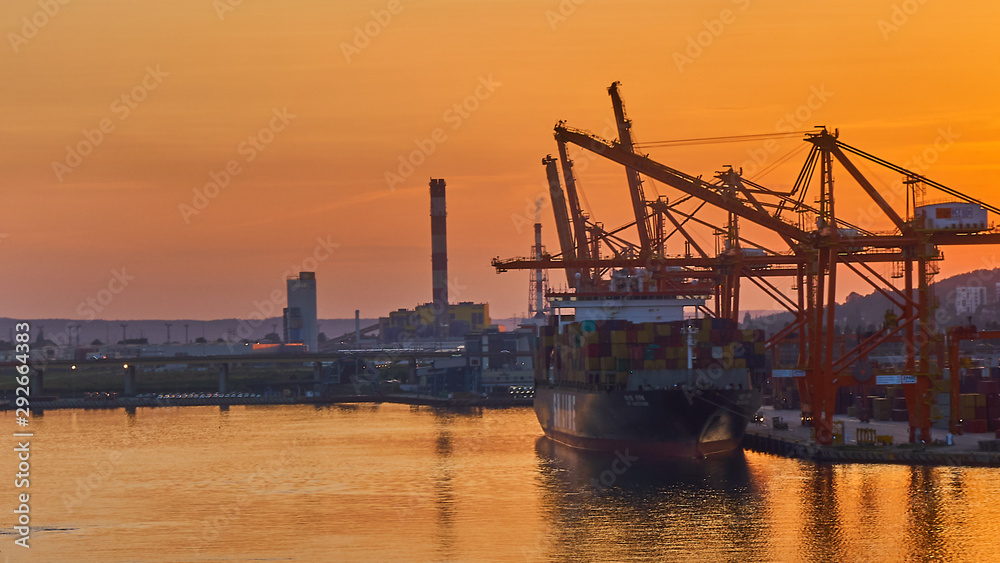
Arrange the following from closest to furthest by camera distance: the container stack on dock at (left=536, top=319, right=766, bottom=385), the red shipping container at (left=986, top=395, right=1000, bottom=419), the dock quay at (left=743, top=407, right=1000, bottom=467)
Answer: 1. the dock quay at (left=743, top=407, right=1000, bottom=467)
2. the container stack on dock at (left=536, top=319, right=766, bottom=385)
3. the red shipping container at (left=986, top=395, right=1000, bottom=419)

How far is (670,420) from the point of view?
66.9m

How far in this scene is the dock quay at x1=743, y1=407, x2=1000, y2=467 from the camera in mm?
60531

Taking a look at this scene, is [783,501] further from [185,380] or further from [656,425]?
[185,380]

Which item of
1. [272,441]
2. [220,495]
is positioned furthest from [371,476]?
[272,441]

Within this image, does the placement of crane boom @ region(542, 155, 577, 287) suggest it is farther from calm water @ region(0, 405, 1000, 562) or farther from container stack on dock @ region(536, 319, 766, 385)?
container stack on dock @ region(536, 319, 766, 385)

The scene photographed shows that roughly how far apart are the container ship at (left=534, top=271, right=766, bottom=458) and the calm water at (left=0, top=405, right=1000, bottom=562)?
1930 mm

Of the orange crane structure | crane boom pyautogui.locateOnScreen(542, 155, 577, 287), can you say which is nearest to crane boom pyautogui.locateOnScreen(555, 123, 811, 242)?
the orange crane structure

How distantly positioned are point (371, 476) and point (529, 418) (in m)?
47.5

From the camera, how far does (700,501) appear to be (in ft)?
180

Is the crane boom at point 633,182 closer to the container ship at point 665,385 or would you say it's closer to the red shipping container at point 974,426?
the container ship at point 665,385

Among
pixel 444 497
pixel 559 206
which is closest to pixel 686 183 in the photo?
pixel 444 497

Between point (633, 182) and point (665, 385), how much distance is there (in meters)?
33.7
